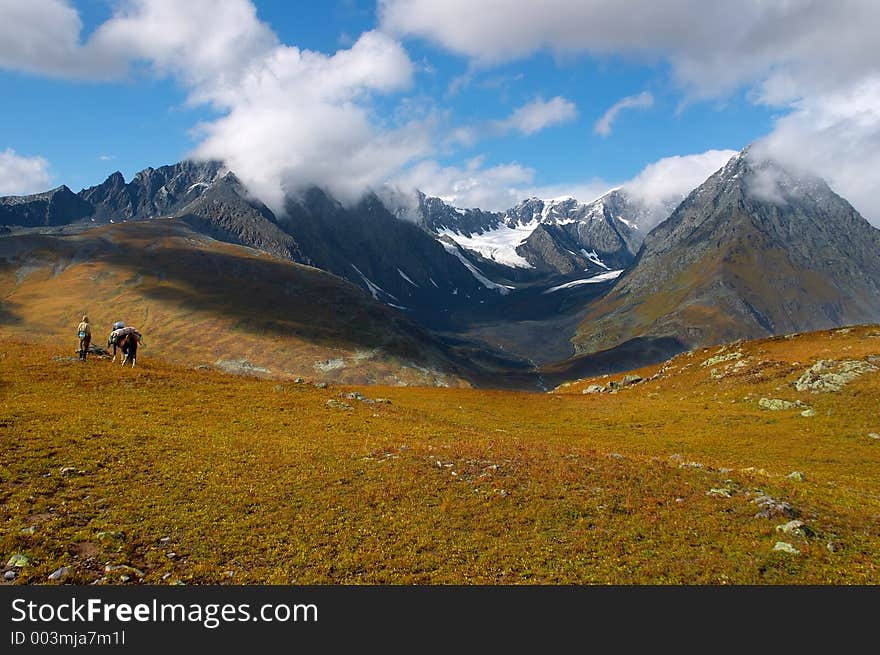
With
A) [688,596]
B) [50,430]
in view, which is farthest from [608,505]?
[50,430]

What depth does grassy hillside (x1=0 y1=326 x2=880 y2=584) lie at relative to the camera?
54.6ft

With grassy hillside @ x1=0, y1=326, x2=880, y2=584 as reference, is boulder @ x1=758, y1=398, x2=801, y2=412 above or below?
above

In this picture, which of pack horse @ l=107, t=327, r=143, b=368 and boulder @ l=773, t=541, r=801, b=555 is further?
pack horse @ l=107, t=327, r=143, b=368

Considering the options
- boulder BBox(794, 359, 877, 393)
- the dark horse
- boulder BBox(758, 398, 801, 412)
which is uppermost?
boulder BBox(794, 359, 877, 393)

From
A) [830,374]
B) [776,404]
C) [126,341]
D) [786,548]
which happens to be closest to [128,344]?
[126,341]

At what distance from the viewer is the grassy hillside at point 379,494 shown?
16.6m

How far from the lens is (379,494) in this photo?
2244 cm

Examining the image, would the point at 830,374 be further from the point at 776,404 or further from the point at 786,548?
the point at 786,548

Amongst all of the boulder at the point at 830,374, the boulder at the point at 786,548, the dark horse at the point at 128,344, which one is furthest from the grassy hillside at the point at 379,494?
the boulder at the point at 830,374

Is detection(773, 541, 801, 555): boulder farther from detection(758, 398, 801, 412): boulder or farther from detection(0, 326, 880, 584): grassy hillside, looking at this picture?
detection(758, 398, 801, 412): boulder

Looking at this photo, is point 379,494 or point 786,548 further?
point 379,494

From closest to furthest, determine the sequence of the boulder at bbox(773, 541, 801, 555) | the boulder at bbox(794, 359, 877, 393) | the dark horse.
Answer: the boulder at bbox(773, 541, 801, 555) → the dark horse → the boulder at bbox(794, 359, 877, 393)

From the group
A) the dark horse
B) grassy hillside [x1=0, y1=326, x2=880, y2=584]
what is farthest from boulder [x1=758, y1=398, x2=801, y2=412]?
the dark horse

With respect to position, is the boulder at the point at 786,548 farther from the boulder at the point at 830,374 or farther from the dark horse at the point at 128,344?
the dark horse at the point at 128,344
